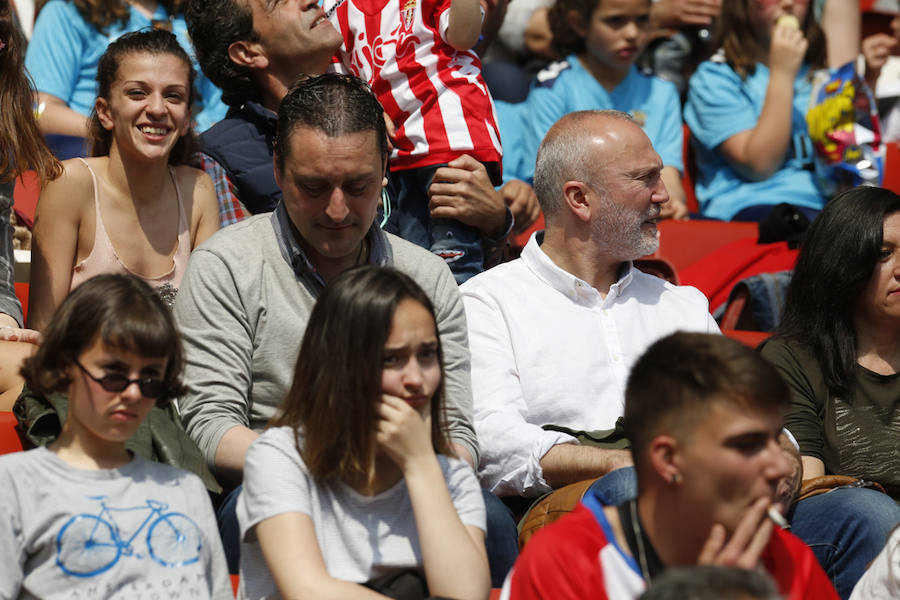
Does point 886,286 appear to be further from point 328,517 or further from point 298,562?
point 298,562

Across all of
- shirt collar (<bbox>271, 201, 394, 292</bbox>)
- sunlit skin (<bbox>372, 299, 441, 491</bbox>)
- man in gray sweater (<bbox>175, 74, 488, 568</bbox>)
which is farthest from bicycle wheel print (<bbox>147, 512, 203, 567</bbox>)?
shirt collar (<bbox>271, 201, 394, 292</bbox>)

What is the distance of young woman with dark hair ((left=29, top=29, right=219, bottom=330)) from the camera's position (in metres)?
3.63

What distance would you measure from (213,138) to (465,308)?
3.42ft

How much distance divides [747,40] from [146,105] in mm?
3078

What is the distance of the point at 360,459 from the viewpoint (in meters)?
2.41

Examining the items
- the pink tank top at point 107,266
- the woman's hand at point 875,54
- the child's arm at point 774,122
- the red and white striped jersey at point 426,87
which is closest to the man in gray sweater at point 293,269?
the pink tank top at point 107,266

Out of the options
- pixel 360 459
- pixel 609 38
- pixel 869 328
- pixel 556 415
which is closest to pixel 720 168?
pixel 609 38

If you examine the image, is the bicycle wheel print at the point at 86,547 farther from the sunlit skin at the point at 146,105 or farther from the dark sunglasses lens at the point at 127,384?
the sunlit skin at the point at 146,105

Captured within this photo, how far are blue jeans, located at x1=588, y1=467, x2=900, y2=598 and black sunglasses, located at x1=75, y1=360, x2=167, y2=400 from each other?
1037 mm

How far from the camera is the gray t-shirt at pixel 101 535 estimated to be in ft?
7.48

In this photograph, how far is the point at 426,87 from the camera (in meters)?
3.92

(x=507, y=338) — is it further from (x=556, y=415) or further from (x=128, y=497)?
(x=128, y=497)

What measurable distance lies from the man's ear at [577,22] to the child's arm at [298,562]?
376cm

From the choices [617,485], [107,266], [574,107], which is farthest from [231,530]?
[574,107]
